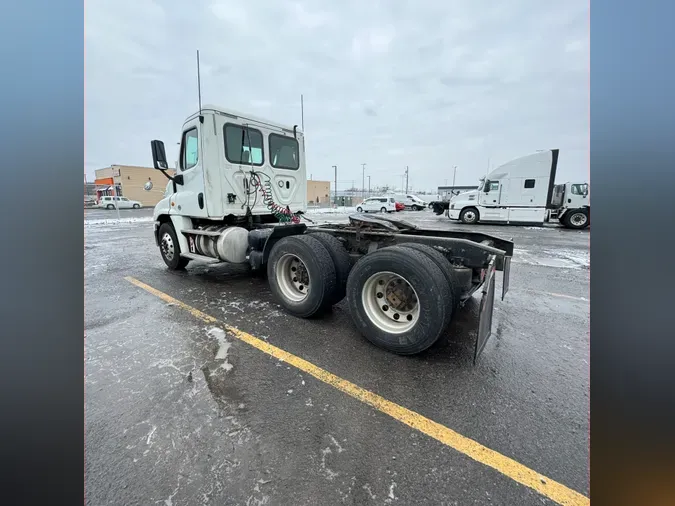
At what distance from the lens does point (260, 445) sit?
199 cm

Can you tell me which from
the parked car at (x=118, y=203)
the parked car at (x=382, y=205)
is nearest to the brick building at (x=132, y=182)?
the parked car at (x=118, y=203)

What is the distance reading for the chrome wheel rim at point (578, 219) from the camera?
1691cm

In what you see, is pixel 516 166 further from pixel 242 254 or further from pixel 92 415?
pixel 92 415

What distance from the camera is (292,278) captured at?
4441 mm

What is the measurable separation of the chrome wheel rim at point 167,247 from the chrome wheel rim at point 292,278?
3.38m

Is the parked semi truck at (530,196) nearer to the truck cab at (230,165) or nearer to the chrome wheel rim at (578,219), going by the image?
the chrome wheel rim at (578,219)

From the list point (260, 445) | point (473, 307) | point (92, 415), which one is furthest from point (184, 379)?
point (473, 307)

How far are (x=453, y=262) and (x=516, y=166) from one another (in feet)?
57.4

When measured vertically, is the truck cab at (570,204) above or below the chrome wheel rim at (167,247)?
above

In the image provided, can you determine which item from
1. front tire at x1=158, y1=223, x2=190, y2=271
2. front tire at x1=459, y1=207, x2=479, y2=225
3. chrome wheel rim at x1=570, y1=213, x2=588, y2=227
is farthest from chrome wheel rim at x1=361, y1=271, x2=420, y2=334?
chrome wheel rim at x1=570, y1=213, x2=588, y2=227

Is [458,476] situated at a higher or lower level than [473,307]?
lower

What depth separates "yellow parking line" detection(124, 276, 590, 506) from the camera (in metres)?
1.69

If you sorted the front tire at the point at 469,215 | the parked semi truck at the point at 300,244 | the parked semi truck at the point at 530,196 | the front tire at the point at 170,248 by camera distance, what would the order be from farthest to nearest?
the front tire at the point at 469,215 < the parked semi truck at the point at 530,196 < the front tire at the point at 170,248 < the parked semi truck at the point at 300,244

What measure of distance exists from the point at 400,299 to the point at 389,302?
0.13 m
